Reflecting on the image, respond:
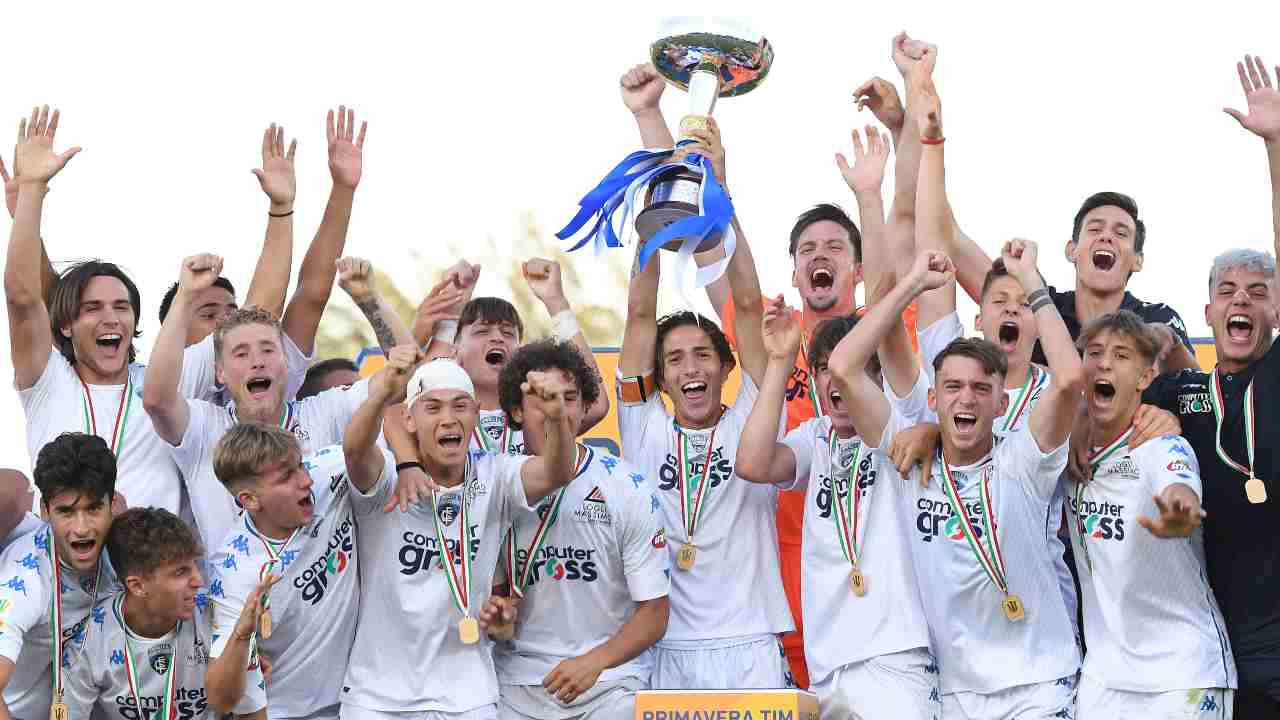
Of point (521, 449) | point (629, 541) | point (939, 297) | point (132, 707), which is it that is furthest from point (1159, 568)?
point (132, 707)

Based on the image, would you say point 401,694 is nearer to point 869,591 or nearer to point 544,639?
point 544,639

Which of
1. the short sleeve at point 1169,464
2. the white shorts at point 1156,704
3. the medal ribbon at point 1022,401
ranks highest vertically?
the medal ribbon at point 1022,401

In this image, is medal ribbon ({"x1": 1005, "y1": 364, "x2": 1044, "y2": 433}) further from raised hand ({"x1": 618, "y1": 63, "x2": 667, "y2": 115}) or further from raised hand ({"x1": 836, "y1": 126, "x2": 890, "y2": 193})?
raised hand ({"x1": 618, "y1": 63, "x2": 667, "y2": 115})

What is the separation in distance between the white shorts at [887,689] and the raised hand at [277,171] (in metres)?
3.28

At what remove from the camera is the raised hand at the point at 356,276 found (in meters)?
6.93

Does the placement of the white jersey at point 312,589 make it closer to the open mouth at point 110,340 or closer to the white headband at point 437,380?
the white headband at point 437,380

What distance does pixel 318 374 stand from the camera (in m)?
7.80

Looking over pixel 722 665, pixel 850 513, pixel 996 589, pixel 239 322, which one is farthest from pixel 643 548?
pixel 239 322

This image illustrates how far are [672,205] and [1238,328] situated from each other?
2.24 metres

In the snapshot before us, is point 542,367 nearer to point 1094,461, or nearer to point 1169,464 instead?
point 1094,461

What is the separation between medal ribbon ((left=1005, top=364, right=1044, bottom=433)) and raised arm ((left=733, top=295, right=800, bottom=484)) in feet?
2.96

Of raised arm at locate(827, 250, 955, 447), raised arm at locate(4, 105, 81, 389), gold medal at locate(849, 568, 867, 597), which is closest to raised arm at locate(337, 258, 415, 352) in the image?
raised arm at locate(4, 105, 81, 389)

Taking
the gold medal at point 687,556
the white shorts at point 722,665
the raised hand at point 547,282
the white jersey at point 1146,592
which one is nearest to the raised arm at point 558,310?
the raised hand at point 547,282

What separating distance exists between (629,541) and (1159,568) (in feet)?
6.57
